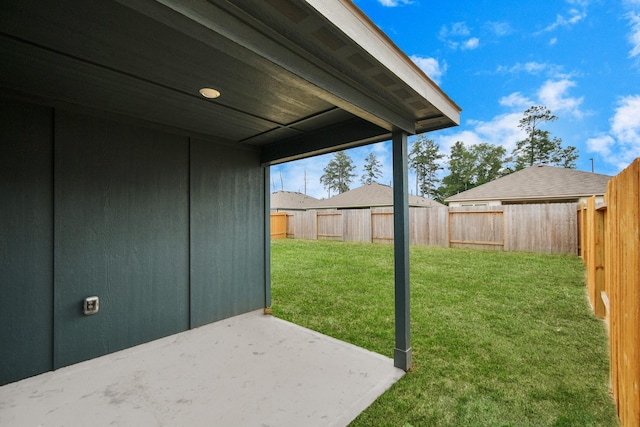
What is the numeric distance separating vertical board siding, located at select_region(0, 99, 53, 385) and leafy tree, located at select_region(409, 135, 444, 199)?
99.5 ft

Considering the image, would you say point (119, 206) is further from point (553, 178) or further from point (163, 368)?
point (553, 178)

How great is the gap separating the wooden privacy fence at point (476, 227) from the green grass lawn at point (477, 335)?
1572 mm

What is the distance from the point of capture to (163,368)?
2.56 metres

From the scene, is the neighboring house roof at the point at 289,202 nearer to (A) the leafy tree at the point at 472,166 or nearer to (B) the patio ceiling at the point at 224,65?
(A) the leafy tree at the point at 472,166

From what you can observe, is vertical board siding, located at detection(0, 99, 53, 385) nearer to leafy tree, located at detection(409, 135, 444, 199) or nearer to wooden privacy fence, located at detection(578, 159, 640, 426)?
wooden privacy fence, located at detection(578, 159, 640, 426)

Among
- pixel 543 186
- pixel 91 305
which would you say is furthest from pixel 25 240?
pixel 543 186

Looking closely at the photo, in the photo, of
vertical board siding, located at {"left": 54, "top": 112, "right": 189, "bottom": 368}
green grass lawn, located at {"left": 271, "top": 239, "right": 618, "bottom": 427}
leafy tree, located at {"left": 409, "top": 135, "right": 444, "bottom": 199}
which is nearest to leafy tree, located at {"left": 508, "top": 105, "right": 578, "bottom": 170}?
leafy tree, located at {"left": 409, "top": 135, "right": 444, "bottom": 199}

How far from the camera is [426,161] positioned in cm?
3028

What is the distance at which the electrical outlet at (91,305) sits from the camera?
2.62 metres

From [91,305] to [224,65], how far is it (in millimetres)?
2456

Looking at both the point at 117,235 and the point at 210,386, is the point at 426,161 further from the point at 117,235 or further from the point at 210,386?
the point at 210,386

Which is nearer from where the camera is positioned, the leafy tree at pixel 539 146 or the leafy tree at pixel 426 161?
the leafy tree at pixel 539 146

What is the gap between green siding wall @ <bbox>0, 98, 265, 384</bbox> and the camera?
2.34 m

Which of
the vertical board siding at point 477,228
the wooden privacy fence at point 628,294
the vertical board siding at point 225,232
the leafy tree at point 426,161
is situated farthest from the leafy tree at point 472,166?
the wooden privacy fence at point 628,294
